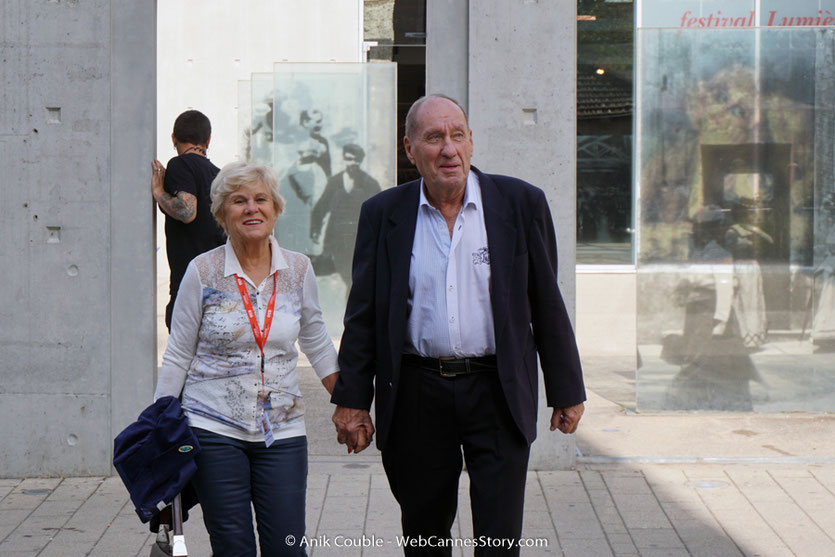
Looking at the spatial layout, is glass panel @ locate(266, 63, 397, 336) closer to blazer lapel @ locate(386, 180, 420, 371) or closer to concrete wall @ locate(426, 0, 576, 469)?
concrete wall @ locate(426, 0, 576, 469)

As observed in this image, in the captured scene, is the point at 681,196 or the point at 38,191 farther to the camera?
the point at 681,196

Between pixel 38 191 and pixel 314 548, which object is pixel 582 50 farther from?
pixel 314 548

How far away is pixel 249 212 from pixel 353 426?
0.85 m

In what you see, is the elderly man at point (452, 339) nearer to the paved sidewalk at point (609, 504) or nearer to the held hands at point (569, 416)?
the held hands at point (569, 416)

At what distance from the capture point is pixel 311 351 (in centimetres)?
430

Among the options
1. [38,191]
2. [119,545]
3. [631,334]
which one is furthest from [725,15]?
[119,545]

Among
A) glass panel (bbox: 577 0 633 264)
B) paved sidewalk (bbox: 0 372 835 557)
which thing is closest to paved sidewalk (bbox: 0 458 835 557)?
paved sidewalk (bbox: 0 372 835 557)

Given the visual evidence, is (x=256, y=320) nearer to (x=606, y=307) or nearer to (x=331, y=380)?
(x=331, y=380)

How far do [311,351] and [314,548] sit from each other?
1612 mm

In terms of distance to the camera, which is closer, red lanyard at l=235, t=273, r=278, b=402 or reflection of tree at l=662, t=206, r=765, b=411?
red lanyard at l=235, t=273, r=278, b=402

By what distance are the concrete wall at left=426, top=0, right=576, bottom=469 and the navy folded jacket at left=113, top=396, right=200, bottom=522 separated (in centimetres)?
329

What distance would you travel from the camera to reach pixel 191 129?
21.5 feet

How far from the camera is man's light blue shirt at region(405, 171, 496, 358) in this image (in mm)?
3963

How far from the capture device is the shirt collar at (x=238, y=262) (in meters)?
4.11
